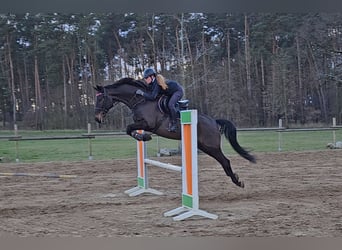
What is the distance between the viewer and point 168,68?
206 inches

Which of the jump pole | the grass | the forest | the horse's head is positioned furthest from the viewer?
the grass

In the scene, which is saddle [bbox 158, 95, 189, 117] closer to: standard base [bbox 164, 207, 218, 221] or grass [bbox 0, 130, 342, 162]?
standard base [bbox 164, 207, 218, 221]

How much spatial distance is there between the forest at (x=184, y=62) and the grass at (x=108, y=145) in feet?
0.63

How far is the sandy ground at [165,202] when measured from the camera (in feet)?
8.78

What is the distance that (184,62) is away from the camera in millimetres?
→ 5164

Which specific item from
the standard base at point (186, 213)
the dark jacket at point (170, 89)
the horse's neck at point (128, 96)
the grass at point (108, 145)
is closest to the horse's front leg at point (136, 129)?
the horse's neck at point (128, 96)

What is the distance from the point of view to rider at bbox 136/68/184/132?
3.40 meters

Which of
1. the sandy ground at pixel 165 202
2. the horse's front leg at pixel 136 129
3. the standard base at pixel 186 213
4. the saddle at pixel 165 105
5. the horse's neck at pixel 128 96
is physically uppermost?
the horse's neck at pixel 128 96

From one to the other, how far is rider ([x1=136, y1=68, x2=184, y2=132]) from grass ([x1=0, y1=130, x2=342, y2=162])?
175cm

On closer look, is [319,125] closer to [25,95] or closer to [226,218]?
[226,218]

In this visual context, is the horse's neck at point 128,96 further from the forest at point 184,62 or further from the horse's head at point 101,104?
the forest at point 184,62

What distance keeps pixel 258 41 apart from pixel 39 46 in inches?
104

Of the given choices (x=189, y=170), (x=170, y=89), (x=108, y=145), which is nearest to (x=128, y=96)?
(x=170, y=89)

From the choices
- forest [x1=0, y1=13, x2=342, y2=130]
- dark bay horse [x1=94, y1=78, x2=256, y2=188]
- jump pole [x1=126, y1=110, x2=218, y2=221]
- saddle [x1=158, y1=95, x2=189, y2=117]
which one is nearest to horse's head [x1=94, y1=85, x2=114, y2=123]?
dark bay horse [x1=94, y1=78, x2=256, y2=188]
